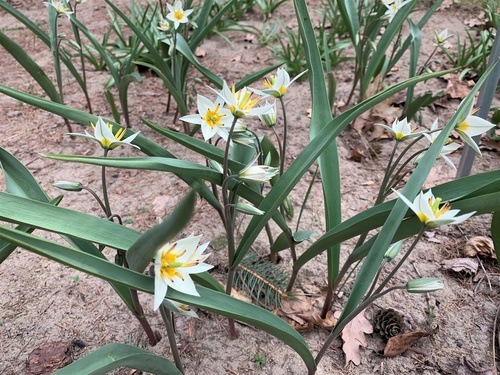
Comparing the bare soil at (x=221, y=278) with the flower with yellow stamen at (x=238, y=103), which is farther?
the bare soil at (x=221, y=278)

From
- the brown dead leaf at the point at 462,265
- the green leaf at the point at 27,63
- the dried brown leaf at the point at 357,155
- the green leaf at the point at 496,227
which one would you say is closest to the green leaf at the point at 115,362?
the green leaf at the point at 496,227

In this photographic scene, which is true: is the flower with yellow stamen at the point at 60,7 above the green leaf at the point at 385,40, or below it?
above

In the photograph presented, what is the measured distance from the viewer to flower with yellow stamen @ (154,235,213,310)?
2.36ft

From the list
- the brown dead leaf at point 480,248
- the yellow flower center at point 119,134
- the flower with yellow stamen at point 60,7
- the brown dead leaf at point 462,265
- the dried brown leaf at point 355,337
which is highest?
the flower with yellow stamen at point 60,7

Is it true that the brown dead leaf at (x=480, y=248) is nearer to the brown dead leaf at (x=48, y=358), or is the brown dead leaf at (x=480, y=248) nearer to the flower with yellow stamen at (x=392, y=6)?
the flower with yellow stamen at (x=392, y=6)

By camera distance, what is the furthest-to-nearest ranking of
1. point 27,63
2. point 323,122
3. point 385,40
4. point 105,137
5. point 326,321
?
1. point 385,40
2. point 27,63
3. point 326,321
4. point 323,122
5. point 105,137

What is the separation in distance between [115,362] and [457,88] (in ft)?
7.68

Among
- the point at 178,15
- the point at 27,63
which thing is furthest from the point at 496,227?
the point at 27,63

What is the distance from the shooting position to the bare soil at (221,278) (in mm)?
1277

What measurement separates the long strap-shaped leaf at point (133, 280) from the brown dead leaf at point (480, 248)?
Answer: 3.17 feet

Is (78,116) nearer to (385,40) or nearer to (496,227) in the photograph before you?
(496,227)

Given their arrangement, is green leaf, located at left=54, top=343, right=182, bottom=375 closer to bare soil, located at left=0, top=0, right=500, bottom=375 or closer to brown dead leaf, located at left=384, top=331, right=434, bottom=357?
bare soil, located at left=0, top=0, right=500, bottom=375

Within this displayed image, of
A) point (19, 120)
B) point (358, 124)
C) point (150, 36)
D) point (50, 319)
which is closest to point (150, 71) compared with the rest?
point (150, 36)

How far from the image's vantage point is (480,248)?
5.23 ft
